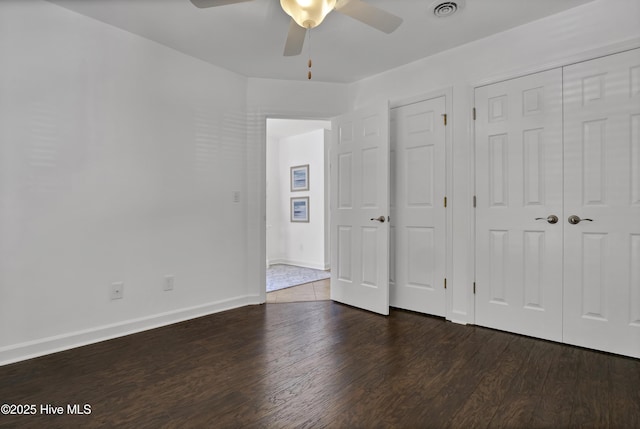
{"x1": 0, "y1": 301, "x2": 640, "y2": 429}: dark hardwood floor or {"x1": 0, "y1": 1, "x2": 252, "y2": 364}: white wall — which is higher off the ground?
{"x1": 0, "y1": 1, "x2": 252, "y2": 364}: white wall

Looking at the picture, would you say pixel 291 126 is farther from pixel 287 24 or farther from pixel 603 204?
pixel 603 204

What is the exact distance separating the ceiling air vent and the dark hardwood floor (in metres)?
2.43

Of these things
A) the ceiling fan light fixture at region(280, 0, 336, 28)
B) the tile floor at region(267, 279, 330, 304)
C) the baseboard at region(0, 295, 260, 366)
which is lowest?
the tile floor at region(267, 279, 330, 304)

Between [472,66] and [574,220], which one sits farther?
[472,66]

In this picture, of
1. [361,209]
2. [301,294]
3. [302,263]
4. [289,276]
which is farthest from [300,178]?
[361,209]

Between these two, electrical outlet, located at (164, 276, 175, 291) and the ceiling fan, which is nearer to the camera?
the ceiling fan

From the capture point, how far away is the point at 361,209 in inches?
134

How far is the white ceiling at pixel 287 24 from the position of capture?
2.34 meters

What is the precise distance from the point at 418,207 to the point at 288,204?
362cm

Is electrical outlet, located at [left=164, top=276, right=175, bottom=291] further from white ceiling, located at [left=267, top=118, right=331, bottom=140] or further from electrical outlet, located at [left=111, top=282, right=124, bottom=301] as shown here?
white ceiling, located at [left=267, top=118, right=331, bottom=140]

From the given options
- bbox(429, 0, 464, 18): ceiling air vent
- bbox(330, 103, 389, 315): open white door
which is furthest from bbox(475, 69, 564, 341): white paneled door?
bbox(330, 103, 389, 315): open white door

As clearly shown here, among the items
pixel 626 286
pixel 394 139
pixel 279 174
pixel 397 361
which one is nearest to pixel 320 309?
pixel 397 361

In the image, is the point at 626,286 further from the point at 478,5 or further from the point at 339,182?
the point at 339,182

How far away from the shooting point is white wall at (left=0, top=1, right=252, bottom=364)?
221 cm
